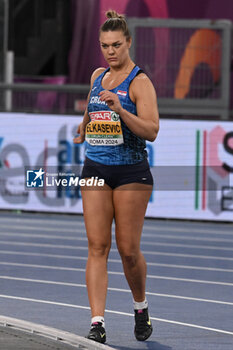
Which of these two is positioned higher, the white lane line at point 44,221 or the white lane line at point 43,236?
the white lane line at point 43,236

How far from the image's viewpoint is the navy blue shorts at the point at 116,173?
22.9ft

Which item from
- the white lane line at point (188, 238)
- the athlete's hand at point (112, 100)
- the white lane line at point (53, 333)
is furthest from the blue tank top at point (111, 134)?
the white lane line at point (188, 238)

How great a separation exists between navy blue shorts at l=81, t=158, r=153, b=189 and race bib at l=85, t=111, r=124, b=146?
0.15 meters

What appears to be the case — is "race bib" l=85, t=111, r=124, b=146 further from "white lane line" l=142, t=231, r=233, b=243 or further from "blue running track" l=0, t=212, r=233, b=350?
"white lane line" l=142, t=231, r=233, b=243

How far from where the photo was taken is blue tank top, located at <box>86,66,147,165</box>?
22.6 feet

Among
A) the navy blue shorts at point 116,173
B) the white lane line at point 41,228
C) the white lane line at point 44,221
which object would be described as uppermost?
the navy blue shorts at point 116,173

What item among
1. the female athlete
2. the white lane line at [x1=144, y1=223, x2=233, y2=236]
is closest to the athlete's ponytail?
the female athlete

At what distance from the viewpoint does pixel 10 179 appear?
1672cm

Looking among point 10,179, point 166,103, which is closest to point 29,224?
point 10,179

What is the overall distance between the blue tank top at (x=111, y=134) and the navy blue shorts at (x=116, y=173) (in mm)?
28

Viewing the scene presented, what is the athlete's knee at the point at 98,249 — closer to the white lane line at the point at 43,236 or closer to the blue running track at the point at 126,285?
the blue running track at the point at 126,285

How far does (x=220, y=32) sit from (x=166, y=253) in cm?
718

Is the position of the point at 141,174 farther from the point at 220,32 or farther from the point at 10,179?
the point at 220,32

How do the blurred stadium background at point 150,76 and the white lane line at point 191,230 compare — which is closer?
the white lane line at point 191,230
